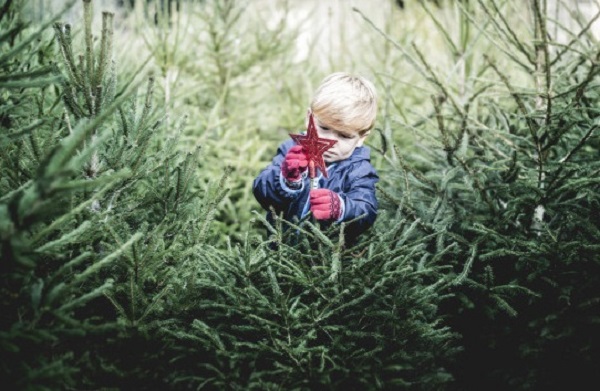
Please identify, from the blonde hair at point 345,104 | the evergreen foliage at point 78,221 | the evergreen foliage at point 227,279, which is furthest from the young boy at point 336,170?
the evergreen foliage at point 78,221

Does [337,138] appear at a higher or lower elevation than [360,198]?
higher

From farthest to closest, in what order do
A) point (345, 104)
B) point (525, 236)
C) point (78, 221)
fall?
1. point (525, 236)
2. point (345, 104)
3. point (78, 221)

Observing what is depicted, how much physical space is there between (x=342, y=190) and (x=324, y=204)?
329 mm

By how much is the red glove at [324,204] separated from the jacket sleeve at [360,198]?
9cm

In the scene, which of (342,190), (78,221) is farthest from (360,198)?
(78,221)

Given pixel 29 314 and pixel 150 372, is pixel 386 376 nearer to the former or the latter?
pixel 150 372

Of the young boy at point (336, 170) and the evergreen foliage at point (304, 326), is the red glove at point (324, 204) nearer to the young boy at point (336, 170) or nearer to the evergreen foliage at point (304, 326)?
the young boy at point (336, 170)

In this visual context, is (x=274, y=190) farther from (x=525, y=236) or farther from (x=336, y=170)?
(x=525, y=236)

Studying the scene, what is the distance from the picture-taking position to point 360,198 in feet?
7.42

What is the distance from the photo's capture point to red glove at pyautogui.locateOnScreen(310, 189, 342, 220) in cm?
205

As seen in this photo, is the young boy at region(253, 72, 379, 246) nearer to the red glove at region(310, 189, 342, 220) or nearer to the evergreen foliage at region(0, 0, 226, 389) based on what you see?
the red glove at region(310, 189, 342, 220)

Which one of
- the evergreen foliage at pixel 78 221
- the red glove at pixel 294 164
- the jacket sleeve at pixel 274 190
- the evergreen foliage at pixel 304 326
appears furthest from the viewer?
the jacket sleeve at pixel 274 190

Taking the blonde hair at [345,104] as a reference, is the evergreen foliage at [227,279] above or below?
below

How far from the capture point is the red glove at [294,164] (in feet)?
6.73
